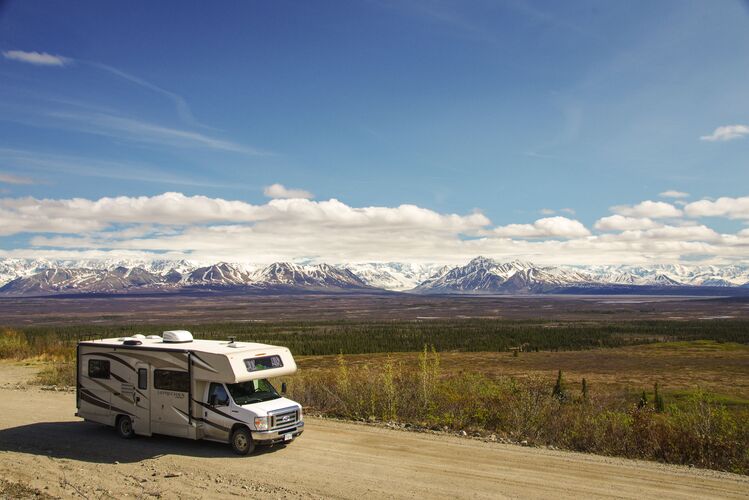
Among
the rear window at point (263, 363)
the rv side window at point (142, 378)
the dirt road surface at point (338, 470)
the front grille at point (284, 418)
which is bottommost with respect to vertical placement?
the dirt road surface at point (338, 470)

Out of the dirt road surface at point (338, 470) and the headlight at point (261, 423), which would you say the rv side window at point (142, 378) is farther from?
the headlight at point (261, 423)

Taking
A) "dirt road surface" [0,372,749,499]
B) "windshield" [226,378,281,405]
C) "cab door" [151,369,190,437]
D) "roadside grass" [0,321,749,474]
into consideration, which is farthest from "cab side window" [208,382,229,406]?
"roadside grass" [0,321,749,474]

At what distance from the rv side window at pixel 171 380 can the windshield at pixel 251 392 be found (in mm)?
1363

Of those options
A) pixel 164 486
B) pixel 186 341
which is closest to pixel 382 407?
pixel 186 341

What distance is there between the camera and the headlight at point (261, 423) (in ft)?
55.5

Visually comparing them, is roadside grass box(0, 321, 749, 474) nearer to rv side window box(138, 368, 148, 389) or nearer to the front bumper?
the front bumper

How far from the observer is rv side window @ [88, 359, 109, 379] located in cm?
1973

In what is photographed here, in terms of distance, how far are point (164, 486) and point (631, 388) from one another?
41.9 meters

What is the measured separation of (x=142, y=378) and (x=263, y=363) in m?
4.14

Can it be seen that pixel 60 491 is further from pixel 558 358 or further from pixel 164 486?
pixel 558 358

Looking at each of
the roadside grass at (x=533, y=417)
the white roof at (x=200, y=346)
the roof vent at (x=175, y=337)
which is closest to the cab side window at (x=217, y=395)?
the white roof at (x=200, y=346)

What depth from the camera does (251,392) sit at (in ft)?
59.6

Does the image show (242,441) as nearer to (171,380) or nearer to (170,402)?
(170,402)

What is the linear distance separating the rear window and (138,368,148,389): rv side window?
369cm
